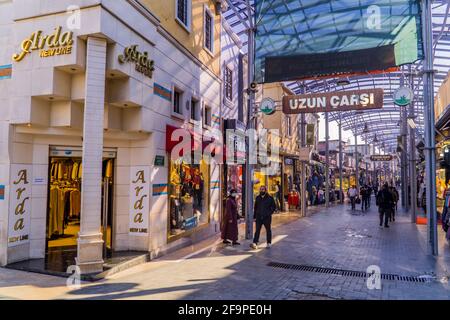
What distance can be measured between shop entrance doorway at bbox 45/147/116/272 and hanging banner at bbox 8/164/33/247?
576mm

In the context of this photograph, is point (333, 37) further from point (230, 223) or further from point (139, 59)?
point (230, 223)

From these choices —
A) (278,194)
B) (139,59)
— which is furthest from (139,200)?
(278,194)

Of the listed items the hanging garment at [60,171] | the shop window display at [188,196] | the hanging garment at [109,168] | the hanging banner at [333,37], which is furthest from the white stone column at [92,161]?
the hanging banner at [333,37]

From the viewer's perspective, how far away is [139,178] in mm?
9523

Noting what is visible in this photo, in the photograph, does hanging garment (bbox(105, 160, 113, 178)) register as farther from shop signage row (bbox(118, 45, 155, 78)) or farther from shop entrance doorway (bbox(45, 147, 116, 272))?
shop signage row (bbox(118, 45, 155, 78))

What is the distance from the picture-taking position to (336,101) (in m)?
10.9

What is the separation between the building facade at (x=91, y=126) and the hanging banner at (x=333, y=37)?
331cm

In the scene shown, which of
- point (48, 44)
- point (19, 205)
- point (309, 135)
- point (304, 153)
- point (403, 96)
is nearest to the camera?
point (48, 44)

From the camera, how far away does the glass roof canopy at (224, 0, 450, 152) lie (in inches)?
657

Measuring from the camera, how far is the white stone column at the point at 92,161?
740 cm

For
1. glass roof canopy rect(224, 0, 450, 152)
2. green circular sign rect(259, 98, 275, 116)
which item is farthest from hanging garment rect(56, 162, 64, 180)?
glass roof canopy rect(224, 0, 450, 152)

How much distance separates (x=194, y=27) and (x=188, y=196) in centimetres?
607

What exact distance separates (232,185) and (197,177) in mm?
4824
